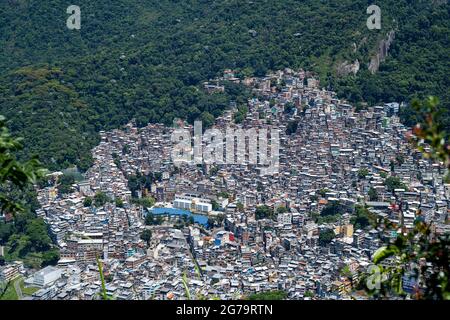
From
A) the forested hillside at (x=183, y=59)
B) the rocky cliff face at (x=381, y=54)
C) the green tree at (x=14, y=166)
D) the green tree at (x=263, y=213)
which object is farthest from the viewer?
the rocky cliff face at (x=381, y=54)

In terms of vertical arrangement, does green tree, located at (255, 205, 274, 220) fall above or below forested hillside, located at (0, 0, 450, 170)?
below

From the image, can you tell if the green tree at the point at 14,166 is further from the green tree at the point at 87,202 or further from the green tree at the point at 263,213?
the green tree at the point at 87,202

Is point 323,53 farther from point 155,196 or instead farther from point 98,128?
point 155,196

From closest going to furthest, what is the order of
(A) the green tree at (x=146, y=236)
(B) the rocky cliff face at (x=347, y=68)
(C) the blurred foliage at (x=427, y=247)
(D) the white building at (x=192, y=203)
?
1. (C) the blurred foliage at (x=427, y=247)
2. (A) the green tree at (x=146, y=236)
3. (D) the white building at (x=192, y=203)
4. (B) the rocky cliff face at (x=347, y=68)

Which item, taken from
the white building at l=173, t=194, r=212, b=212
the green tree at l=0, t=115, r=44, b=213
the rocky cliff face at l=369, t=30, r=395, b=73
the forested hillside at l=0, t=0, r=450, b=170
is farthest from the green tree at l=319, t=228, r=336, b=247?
the green tree at l=0, t=115, r=44, b=213

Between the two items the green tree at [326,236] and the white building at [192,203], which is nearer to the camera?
the green tree at [326,236]

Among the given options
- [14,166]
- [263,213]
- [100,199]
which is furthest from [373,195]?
[14,166]

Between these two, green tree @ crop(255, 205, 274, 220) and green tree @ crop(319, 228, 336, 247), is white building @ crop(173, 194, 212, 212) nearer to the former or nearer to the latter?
green tree @ crop(255, 205, 274, 220)

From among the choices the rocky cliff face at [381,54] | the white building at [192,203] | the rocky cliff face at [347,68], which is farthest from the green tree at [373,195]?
the rocky cliff face at [381,54]
